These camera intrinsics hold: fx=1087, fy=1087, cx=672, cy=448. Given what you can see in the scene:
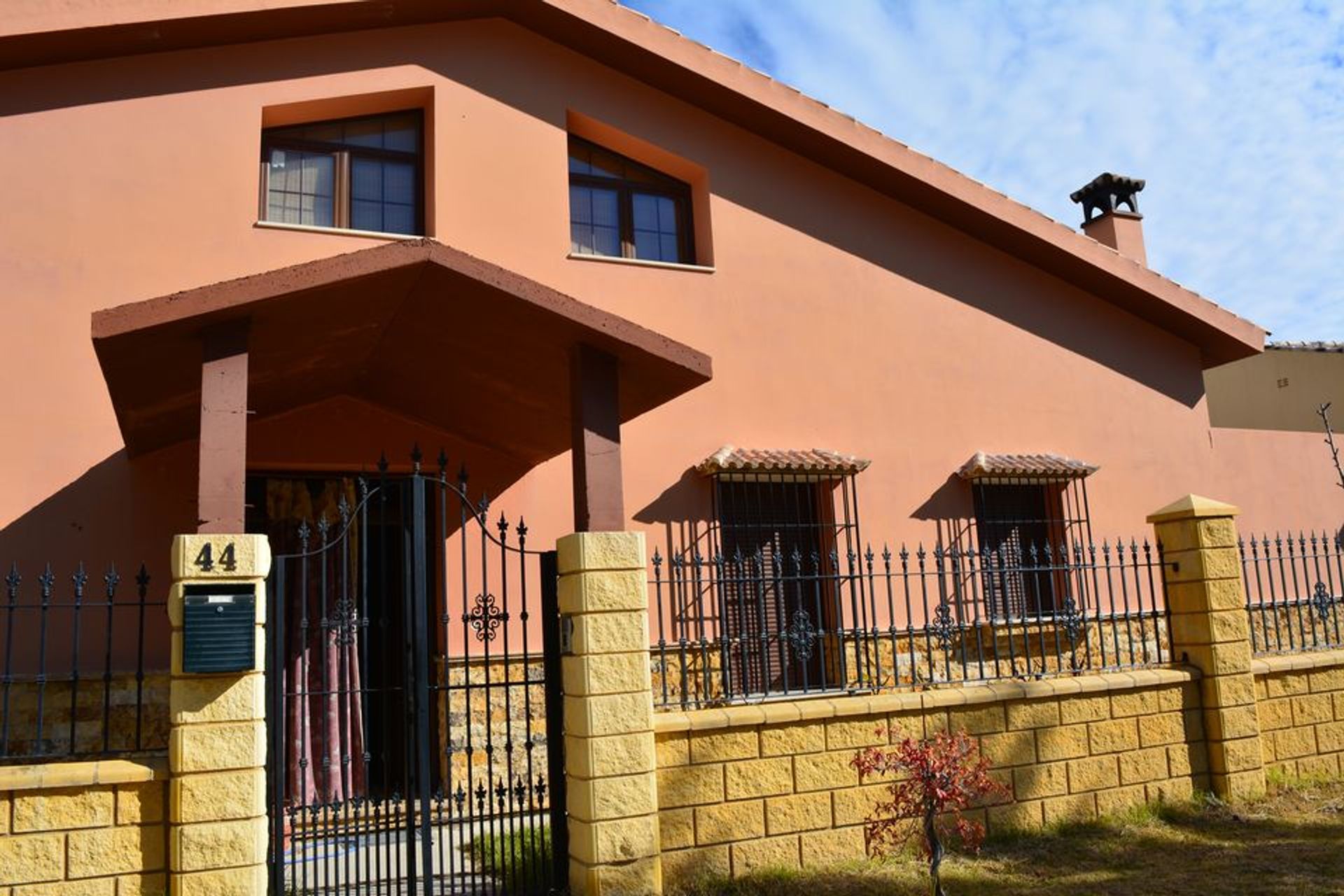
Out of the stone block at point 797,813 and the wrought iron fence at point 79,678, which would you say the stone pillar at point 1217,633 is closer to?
the stone block at point 797,813

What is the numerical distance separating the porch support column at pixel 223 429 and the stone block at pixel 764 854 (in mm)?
3251

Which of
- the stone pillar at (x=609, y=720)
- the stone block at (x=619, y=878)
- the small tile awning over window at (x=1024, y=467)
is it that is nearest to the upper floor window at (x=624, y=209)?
the small tile awning over window at (x=1024, y=467)

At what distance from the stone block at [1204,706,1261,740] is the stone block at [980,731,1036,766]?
1.61 metres

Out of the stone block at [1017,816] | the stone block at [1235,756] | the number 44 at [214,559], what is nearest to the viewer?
the number 44 at [214,559]

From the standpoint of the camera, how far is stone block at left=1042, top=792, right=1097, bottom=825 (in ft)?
23.4

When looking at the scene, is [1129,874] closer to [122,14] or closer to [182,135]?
[182,135]

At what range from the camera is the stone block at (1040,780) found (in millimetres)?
7062

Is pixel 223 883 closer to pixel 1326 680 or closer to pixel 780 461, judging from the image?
pixel 780 461

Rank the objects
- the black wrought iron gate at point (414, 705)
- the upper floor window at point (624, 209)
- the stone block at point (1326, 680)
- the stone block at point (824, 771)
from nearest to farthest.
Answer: the black wrought iron gate at point (414, 705), the stone block at point (824, 771), the stone block at point (1326, 680), the upper floor window at point (624, 209)

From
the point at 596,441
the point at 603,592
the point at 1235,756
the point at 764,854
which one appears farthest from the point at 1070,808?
the point at 596,441

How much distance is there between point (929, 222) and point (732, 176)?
2.32 m

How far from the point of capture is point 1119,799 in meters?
7.40

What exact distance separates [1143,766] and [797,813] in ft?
9.17

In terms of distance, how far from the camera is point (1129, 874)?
21.0 ft
